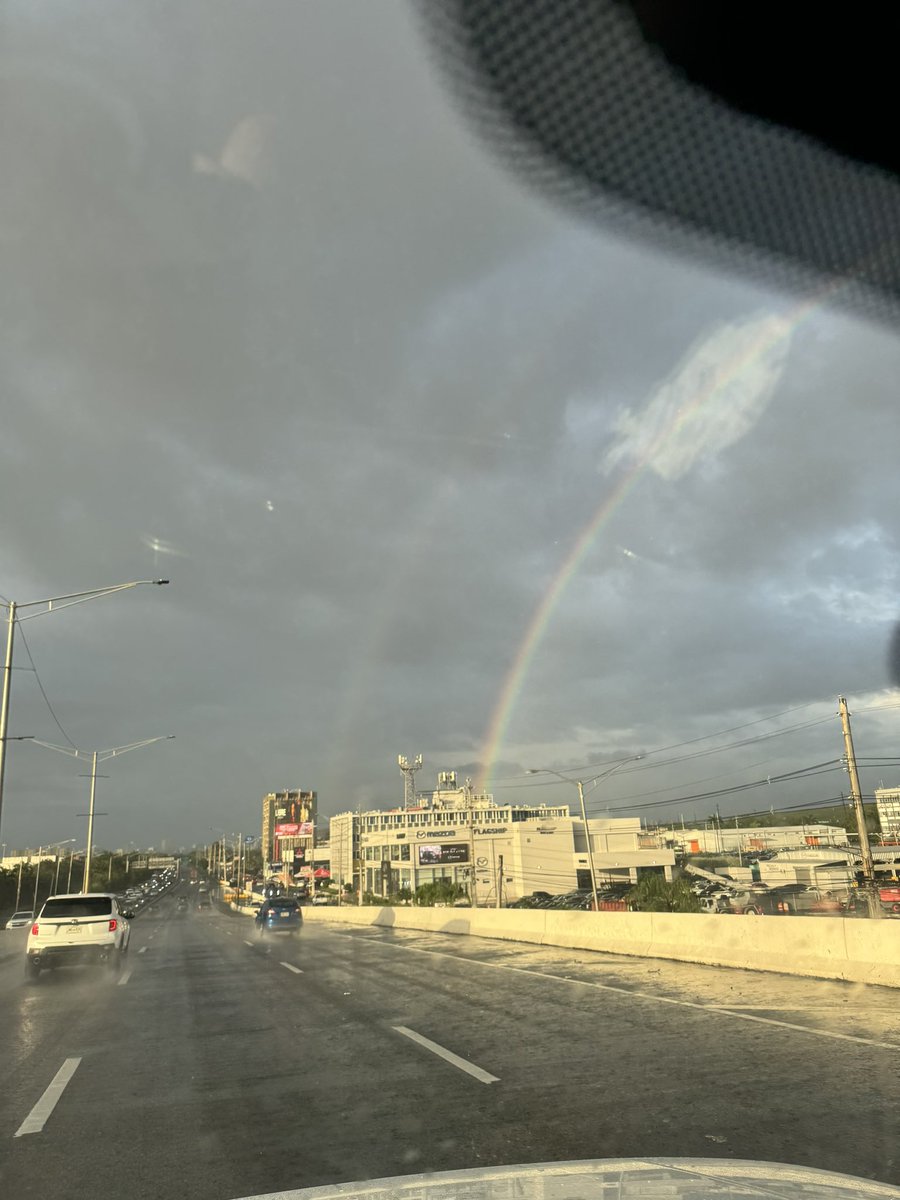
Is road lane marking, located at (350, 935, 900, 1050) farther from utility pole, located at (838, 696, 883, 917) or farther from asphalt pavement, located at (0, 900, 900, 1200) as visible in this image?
utility pole, located at (838, 696, 883, 917)

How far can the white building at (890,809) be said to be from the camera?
355ft

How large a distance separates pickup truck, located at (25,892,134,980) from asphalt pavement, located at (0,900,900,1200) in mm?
3294

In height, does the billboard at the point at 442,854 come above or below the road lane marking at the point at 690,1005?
above

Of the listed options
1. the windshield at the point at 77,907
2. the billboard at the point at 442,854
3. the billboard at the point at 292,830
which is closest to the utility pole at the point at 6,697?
the windshield at the point at 77,907

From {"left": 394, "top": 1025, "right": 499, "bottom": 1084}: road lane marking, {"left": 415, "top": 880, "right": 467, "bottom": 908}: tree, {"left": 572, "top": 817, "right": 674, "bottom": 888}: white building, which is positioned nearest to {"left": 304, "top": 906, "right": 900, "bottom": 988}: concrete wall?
{"left": 394, "top": 1025, "right": 499, "bottom": 1084}: road lane marking

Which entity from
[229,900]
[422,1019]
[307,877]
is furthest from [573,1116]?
[307,877]

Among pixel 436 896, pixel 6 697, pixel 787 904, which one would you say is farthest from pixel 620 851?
pixel 6 697

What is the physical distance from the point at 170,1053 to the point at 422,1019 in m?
3.23

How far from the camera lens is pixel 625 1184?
3.92 metres

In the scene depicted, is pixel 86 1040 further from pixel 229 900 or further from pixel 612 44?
pixel 229 900

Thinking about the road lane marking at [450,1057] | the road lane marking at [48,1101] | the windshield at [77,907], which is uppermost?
the windshield at [77,907]

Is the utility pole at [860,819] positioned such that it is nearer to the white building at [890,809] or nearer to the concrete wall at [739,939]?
the concrete wall at [739,939]

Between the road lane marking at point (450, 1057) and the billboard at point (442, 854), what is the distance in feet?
396

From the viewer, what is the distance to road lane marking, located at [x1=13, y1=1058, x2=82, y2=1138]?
21.6 feet
